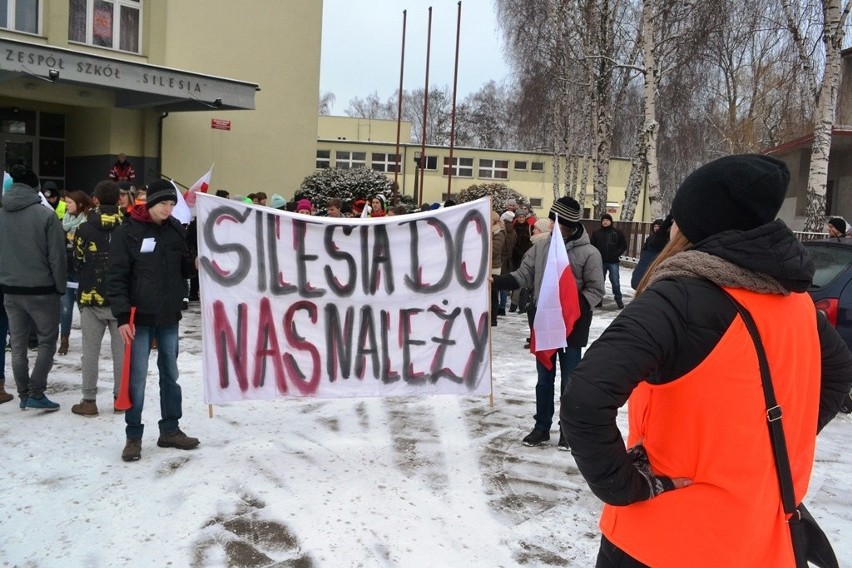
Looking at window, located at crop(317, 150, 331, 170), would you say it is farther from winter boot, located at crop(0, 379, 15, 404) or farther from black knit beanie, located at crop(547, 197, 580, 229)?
black knit beanie, located at crop(547, 197, 580, 229)

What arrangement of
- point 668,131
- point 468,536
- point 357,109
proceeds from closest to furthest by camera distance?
point 468,536, point 668,131, point 357,109

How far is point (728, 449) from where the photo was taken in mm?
1775

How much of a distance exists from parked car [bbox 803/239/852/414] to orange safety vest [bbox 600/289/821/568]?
560cm

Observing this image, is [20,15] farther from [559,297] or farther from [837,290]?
[837,290]

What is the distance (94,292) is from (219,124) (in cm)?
1533

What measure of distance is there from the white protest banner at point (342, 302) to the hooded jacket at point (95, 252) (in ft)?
3.25

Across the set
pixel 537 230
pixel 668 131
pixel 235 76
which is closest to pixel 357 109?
pixel 668 131

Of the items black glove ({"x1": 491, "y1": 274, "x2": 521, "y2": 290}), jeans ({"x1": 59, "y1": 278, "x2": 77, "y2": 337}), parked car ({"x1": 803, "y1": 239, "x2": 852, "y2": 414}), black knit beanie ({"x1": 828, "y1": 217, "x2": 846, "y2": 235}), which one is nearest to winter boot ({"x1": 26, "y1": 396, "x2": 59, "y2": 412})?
jeans ({"x1": 59, "y1": 278, "x2": 77, "y2": 337})

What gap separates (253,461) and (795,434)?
3.94 meters

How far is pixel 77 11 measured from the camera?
57.6ft

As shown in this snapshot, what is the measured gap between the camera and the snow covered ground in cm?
381

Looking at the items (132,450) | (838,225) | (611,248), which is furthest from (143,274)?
(611,248)

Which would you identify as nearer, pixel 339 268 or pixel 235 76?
pixel 339 268

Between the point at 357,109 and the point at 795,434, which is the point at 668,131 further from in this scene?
the point at 357,109
